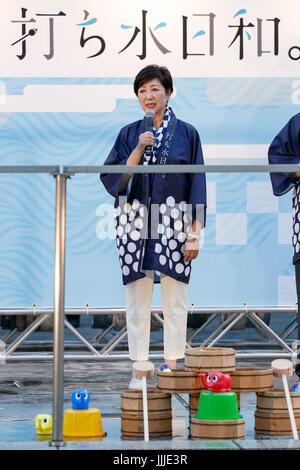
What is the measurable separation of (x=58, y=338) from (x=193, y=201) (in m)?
0.71

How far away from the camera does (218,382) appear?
3.06 metres

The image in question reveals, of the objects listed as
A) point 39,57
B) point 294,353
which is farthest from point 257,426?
point 39,57

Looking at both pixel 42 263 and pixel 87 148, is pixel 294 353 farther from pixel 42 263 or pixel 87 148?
pixel 87 148

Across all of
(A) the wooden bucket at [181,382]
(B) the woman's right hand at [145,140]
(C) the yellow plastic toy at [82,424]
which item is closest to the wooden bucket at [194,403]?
(A) the wooden bucket at [181,382]

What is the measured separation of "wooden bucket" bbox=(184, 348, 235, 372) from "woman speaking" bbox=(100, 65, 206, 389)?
0.21 meters

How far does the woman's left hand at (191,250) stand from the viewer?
11.2ft

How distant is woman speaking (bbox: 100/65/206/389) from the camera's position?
3.17 meters

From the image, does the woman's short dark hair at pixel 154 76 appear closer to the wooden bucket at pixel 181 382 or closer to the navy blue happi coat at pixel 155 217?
the navy blue happi coat at pixel 155 217

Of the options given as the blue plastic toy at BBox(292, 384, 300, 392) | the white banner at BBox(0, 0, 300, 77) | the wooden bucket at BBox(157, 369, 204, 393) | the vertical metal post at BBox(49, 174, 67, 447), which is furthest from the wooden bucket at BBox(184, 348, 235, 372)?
the white banner at BBox(0, 0, 300, 77)

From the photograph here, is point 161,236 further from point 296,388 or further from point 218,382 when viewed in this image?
point 296,388

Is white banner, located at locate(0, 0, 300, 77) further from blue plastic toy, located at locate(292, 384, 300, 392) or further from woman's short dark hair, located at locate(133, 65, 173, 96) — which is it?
blue plastic toy, located at locate(292, 384, 300, 392)

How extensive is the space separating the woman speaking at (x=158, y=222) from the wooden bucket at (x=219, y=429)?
1.03 ft

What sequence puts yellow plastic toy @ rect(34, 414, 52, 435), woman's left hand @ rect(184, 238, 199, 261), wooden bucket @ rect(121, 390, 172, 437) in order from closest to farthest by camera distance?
yellow plastic toy @ rect(34, 414, 52, 435), wooden bucket @ rect(121, 390, 172, 437), woman's left hand @ rect(184, 238, 199, 261)

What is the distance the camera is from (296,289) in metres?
3.87
